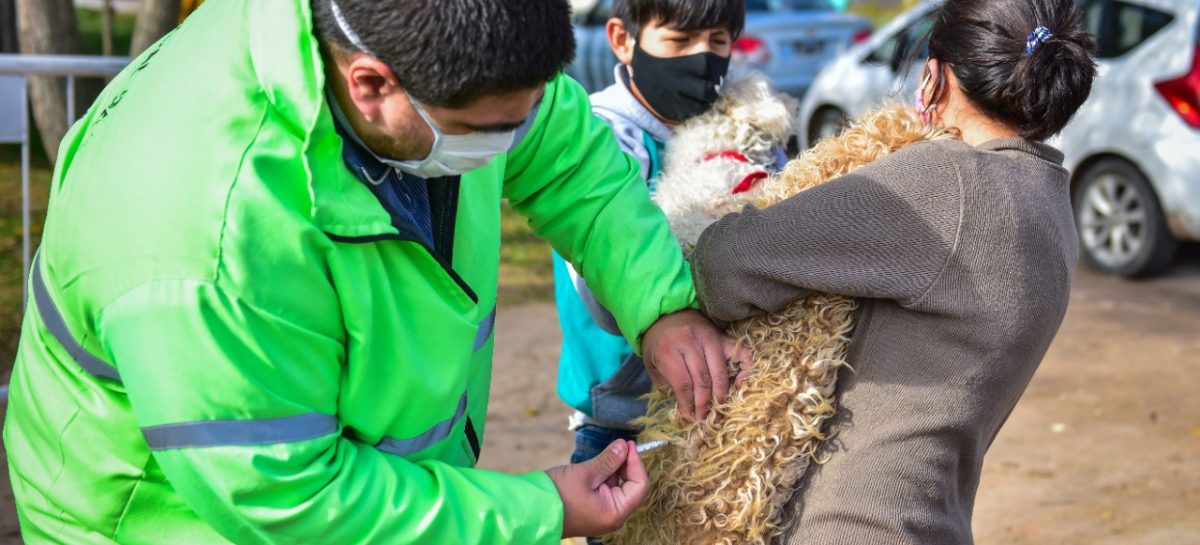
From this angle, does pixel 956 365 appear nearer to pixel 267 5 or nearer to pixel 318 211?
pixel 318 211

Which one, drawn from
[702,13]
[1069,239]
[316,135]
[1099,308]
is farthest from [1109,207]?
[316,135]

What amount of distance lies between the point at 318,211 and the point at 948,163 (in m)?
1.11

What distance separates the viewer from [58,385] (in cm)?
184

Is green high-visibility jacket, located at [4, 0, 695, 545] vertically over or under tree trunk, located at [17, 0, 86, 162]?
over

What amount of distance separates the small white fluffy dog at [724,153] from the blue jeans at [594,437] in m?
0.70

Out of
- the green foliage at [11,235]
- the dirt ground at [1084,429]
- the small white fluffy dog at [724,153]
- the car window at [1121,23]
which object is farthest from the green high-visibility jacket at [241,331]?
the car window at [1121,23]

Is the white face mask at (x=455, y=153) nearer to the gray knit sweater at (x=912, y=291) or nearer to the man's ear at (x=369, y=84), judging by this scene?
the man's ear at (x=369, y=84)

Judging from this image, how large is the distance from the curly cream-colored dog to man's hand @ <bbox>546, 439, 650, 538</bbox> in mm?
171

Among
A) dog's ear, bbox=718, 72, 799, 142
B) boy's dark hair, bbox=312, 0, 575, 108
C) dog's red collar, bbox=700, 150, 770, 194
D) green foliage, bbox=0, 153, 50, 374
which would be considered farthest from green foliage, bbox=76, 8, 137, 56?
boy's dark hair, bbox=312, 0, 575, 108

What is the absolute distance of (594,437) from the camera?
3.24 m

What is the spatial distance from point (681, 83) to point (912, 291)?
1.27 metres

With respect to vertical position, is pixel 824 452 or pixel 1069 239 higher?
pixel 1069 239

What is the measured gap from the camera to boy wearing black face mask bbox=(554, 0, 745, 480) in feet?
10.1

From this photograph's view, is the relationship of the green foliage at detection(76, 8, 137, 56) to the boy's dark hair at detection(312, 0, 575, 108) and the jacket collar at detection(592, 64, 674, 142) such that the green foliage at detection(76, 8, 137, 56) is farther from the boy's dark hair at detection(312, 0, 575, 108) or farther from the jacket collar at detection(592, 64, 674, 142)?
the boy's dark hair at detection(312, 0, 575, 108)
